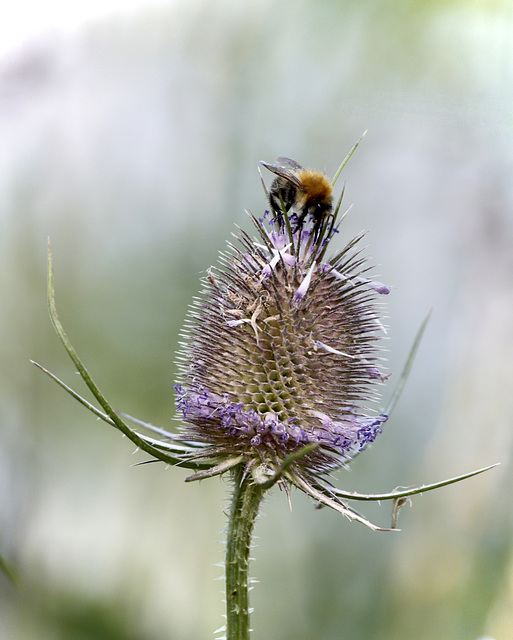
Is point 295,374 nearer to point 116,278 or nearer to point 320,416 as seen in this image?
point 320,416

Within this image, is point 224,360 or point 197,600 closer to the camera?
point 224,360

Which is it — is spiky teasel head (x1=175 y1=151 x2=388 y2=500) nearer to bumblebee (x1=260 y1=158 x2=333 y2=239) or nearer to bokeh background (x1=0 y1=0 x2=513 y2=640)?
bumblebee (x1=260 y1=158 x2=333 y2=239)

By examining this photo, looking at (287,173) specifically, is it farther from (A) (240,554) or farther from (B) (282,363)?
(A) (240,554)

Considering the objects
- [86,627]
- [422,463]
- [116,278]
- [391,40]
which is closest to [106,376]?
[116,278]

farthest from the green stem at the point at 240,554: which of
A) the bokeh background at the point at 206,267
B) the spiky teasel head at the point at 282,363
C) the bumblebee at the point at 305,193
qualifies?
the bokeh background at the point at 206,267

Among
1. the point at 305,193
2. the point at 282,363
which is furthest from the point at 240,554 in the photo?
the point at 305,193

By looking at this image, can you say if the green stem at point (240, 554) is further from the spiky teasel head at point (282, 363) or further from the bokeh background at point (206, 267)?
the bokeh background at point (206, 267)
